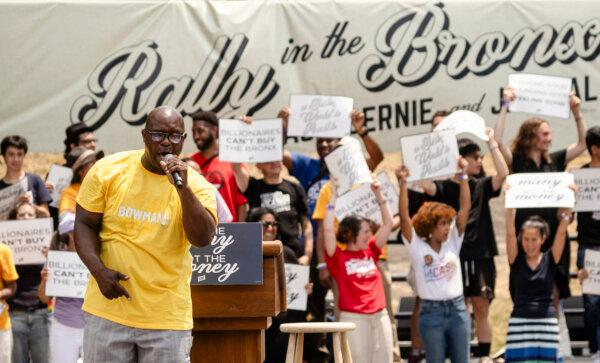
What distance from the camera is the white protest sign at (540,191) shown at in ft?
31.9

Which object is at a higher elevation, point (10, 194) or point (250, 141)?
point (250, 141)

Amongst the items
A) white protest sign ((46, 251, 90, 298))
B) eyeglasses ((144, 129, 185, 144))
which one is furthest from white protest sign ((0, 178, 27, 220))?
eyeglasses ((144, 129, 185, 144))

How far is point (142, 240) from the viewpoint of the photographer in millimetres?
5566

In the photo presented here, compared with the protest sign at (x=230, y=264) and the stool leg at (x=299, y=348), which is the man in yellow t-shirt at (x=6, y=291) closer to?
the stool leg at (x=299, y=348)

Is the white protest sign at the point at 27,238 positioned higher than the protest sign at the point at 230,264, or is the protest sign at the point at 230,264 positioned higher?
the white protest sign at the point at 27,238

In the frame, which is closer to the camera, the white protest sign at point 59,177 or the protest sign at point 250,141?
the protest sign at point 250,141

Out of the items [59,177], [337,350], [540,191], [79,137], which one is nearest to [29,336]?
[59,177]

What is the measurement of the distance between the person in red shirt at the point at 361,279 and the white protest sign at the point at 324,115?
0.72 m

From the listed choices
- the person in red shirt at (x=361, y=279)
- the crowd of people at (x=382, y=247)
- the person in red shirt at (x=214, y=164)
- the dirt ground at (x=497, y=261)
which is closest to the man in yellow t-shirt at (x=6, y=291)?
the crowd of people at (x=382, y=247)

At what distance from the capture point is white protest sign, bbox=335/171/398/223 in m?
10.0

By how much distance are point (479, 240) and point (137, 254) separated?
5256 mm

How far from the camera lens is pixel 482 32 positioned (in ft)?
36.3

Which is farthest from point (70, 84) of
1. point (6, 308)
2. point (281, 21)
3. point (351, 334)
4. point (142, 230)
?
point (142, 230)

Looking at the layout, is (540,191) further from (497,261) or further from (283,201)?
(497,261)
